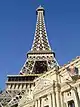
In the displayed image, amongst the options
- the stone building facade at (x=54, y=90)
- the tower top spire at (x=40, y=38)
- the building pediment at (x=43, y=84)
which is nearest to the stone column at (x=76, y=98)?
the stone building facade at (x=54, y=90)

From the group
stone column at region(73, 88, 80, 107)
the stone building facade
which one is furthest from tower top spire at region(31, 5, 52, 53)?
stone column at region(73, 88, 80, 107)

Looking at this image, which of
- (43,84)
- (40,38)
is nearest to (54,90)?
(43,84)

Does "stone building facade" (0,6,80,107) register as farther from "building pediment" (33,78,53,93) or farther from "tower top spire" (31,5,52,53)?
"tower top spire" (31,5,52,53)

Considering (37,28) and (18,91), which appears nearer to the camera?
(18,91)

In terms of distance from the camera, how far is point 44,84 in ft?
127

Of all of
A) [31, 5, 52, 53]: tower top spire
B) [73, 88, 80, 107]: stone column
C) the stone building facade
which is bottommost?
[73, 88, 80, 107]: stone column

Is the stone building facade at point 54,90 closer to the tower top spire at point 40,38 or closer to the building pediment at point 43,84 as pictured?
the building pediment at point 43,84

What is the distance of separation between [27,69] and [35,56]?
7.96m

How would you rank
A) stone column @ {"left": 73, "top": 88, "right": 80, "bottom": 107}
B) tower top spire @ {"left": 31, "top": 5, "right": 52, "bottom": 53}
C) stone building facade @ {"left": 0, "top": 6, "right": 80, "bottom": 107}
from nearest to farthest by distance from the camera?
stone column @ {"left": 73, "top": 88, "right": 80, "bottom": 107} < stone building facade @ {"left": 0, "top": 6, "right": 80, "bottom": 107} < tower top spire @ {"left": 31, "top": 5, "right": 52, "bottom": 53}

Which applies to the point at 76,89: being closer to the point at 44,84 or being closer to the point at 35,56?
the point at 44,84

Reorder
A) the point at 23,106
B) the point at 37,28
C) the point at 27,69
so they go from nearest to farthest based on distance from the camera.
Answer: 1. the point at 23,106
2. the point at 27,69
3. the point at 37,28

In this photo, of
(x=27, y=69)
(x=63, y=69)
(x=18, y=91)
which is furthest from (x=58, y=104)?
(x=27, y=69)

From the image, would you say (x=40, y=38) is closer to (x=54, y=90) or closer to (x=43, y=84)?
(x=43, y=84)

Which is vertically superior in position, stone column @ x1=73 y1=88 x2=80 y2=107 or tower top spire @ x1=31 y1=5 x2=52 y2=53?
tower top spire @ x1=31 y1=5 x2=52 y2=53
